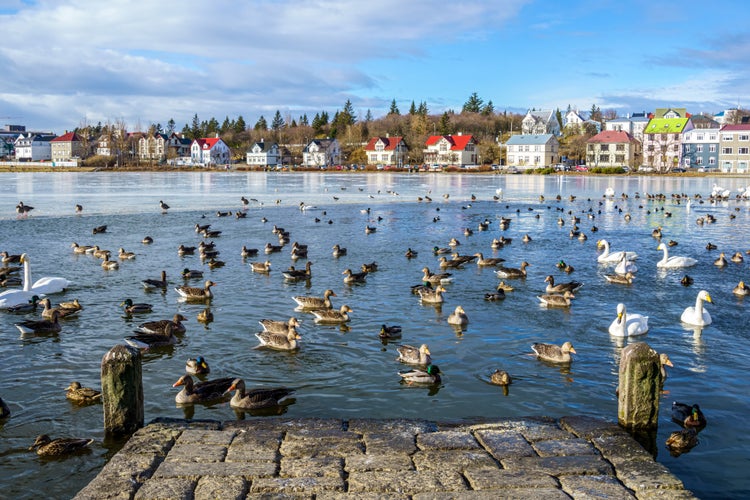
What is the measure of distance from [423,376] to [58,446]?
6.18 meters

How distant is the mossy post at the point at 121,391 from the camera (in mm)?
9891

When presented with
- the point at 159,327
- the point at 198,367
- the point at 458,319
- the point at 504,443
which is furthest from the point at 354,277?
the point at 504,443

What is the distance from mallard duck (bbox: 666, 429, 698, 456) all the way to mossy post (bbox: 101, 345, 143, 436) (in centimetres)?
785

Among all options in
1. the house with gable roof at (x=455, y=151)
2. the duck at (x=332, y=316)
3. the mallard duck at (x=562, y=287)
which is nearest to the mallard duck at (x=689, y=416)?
the duck at (x=332, y=316)

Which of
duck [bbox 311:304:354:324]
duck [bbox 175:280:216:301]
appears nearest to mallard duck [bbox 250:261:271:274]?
duck [bbox 175:280:216:301]

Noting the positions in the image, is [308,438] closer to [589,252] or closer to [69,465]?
[69,465]

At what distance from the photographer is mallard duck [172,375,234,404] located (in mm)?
11812

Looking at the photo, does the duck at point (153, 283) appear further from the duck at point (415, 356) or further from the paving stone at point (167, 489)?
the paving stone at point (167, 489)

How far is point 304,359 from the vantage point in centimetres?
1434

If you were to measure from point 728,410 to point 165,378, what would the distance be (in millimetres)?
10111

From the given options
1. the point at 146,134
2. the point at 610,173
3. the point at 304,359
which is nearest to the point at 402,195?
the point at 304,359

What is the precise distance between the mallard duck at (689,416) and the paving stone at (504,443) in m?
3.00

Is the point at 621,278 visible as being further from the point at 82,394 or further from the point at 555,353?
the point at 82,394

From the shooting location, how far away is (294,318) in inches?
626
